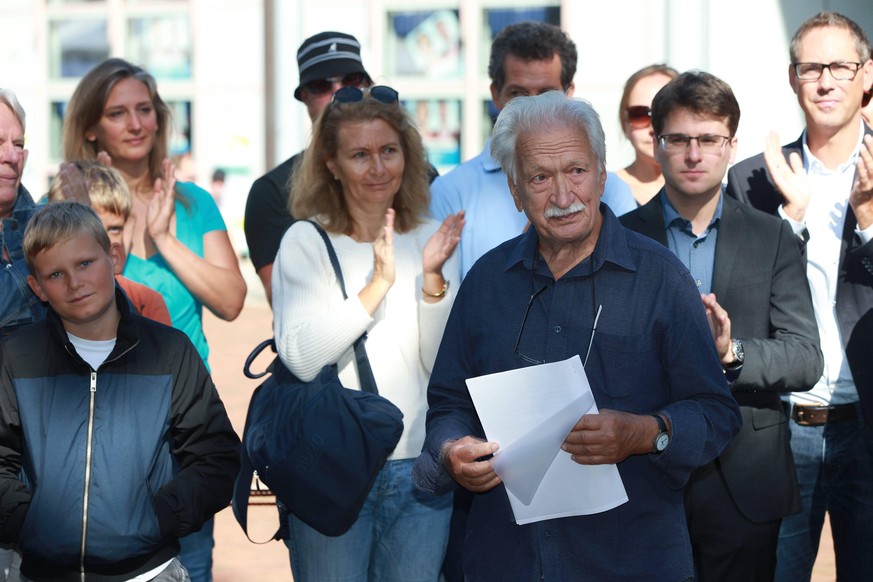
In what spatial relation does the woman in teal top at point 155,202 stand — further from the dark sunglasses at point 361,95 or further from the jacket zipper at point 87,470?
the jacket zipper at point 87,470

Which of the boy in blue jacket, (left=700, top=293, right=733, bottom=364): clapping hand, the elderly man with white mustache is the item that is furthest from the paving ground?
the elderly man with white mustache

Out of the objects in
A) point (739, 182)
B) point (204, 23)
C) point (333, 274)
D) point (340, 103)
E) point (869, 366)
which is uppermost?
point (204, 23)

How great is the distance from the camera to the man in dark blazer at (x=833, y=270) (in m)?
3.70

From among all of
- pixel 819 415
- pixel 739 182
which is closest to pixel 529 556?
pixel 819 415

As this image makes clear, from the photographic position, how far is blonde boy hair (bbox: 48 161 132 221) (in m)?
3.91

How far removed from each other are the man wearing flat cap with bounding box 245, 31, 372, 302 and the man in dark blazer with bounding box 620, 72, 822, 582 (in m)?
1.40

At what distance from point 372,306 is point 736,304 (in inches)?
43.7

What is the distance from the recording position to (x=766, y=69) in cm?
973

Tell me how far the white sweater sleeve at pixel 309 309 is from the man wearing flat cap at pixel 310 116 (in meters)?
0.65

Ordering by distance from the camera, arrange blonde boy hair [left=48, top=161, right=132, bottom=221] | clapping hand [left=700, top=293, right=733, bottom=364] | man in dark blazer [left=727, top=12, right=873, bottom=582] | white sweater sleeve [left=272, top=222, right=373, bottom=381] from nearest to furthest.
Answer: clapping hand [left=700, top=293, right=733, bottom=364], white sweater sleeve [left=272, top=222, right=373, bottom=381], man in dark blazer [left=727, top=12, right=873, bottom=582], blonde boy hair [left=48, top=161, right=132, bottom=221]

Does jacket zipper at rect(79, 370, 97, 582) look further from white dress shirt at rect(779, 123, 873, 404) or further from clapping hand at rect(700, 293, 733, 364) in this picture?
white dress shirt at rect(779, 123, 873, 404)

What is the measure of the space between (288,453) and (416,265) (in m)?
0.75

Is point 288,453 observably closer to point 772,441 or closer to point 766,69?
point 772,441

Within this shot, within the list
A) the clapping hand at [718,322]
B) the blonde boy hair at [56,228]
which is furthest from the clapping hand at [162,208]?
the clapping hand at [718,322]
